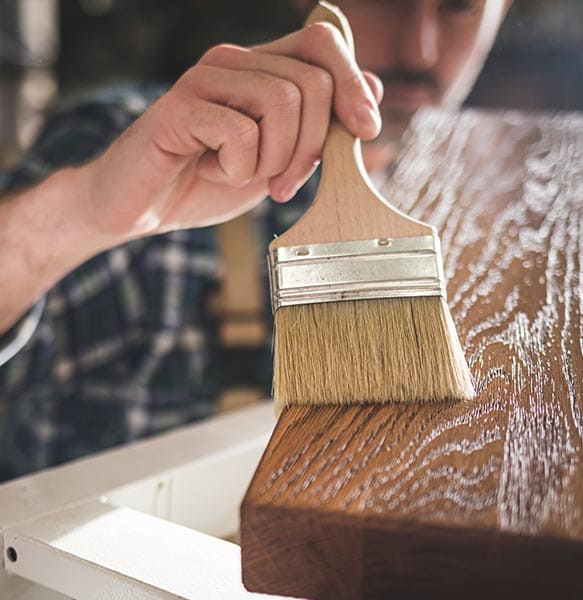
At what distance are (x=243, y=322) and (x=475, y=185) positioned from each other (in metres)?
0.74

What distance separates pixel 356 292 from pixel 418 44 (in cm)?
43

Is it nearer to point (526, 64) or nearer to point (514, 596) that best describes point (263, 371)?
point (526, 64)

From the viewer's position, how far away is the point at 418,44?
79 cm

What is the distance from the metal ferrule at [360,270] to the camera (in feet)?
1.42

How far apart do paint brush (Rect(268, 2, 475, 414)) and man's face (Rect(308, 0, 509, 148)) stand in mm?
265

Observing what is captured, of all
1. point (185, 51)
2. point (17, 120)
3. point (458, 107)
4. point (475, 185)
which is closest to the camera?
point (475, 185)

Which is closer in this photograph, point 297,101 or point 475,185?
point 297,101

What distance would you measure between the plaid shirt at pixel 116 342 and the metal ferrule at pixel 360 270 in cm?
88

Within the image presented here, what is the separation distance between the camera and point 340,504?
0.28 meters

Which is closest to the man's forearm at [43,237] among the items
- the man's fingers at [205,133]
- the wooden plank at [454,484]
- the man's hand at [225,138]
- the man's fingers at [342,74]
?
the man's hand at [225,138]

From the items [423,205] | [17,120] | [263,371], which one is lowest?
[263,371]

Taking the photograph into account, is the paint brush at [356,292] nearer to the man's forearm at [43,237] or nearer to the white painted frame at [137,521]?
the white painted frame at [137,521]

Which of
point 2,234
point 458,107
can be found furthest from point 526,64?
point 2,234

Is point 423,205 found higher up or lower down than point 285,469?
higher up
